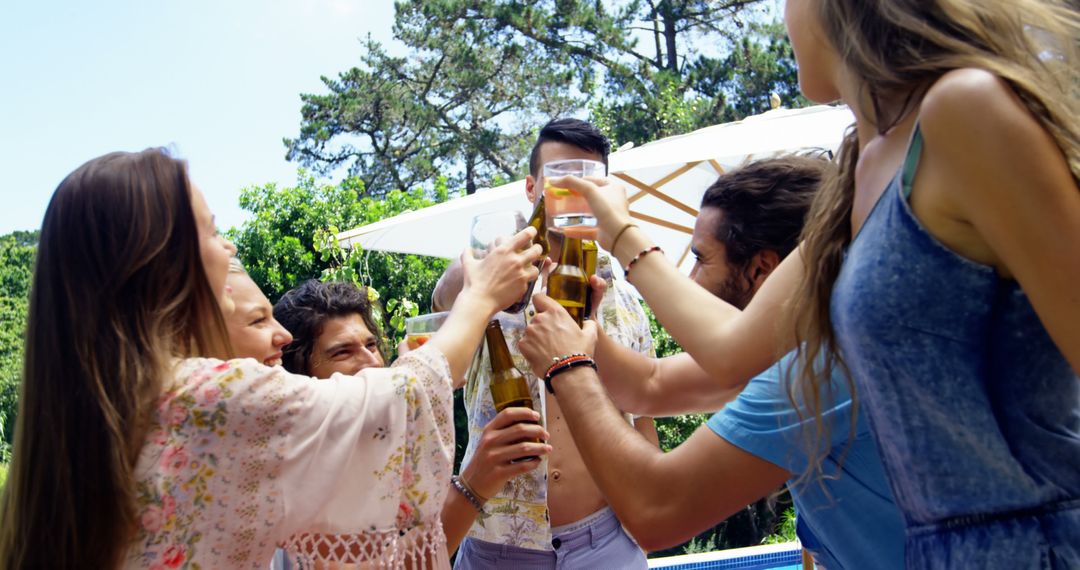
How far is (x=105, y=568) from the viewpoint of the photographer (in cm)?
171

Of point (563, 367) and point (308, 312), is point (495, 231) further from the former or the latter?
point (308, 312)

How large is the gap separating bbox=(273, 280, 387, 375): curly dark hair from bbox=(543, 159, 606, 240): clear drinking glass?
137 cm

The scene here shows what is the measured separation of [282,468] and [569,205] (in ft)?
3.32

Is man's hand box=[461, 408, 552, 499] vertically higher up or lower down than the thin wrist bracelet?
lower down

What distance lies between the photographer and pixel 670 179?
6543 mm

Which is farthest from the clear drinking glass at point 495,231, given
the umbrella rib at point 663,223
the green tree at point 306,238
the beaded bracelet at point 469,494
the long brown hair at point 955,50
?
the green tree at point 306,238

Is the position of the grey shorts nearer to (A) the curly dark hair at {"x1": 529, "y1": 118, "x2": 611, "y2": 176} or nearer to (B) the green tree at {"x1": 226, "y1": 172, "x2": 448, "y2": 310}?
(A) the curly dark hair at {"x1": 529, "y1": 118, "x2": 611, "y2": 176}

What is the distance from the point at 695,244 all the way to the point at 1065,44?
4.48 ft

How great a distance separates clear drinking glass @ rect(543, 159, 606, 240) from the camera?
2355 mm

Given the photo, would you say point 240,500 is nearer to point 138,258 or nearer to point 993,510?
Result: point 138,258

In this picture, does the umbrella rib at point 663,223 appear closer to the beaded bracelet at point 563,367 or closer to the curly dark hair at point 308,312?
the curly dark hair at point 308,312

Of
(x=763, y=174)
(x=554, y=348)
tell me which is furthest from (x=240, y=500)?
(x=763, y=174)

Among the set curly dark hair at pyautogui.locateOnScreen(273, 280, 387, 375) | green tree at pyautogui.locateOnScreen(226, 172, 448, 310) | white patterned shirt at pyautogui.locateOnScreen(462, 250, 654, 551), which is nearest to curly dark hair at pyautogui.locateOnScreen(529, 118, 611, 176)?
white patterned shirt at pyautogui.locateOnScreen(462, 250, 654, 551)

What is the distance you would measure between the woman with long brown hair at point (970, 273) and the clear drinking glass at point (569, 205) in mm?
935
